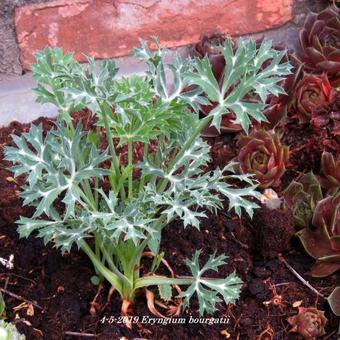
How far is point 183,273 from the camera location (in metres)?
1.67

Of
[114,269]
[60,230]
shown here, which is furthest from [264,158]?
[60,230]

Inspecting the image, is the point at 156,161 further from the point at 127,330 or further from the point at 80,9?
the point at 80,9

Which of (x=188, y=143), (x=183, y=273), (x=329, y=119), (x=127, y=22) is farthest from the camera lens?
(x=127, y=22)

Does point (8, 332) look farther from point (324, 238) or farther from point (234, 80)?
point (324, 238)

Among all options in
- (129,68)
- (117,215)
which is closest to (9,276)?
(117,215)

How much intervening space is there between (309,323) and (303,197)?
0.40 meters

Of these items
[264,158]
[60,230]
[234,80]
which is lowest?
[264,158]

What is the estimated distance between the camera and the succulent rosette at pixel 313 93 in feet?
6.76

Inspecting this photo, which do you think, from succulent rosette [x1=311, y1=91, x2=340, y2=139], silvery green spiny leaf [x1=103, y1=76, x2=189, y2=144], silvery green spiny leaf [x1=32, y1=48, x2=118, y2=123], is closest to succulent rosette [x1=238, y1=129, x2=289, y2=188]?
succulent rosette [x1=311, y1=91, x2=340, y2=139]

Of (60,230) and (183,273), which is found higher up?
(60,230)

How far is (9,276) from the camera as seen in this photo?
1.63m

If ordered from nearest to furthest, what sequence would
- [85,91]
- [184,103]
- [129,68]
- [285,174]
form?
[85,91], [184,103], [285,174], [129,68]

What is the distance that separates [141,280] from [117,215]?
0.85ft

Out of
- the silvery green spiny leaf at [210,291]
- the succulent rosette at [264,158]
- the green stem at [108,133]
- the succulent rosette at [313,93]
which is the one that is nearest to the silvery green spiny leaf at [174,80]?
the green stem at [108,133]
